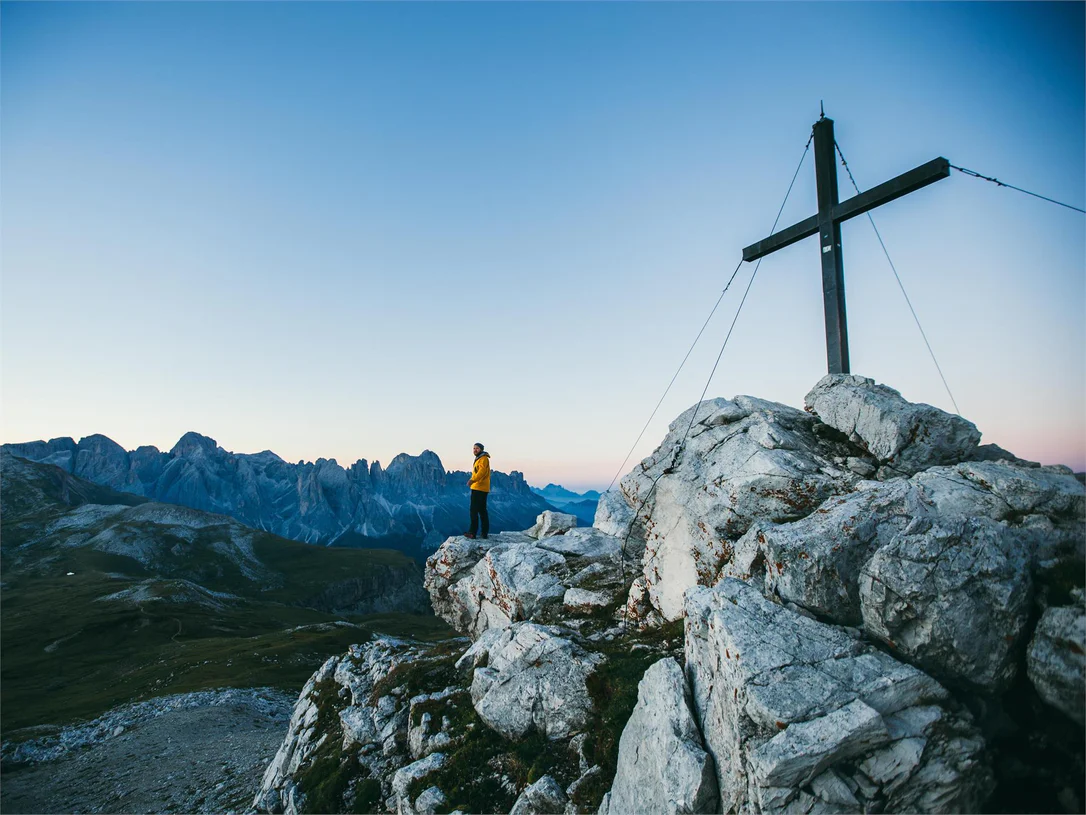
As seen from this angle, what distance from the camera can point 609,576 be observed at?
2205 centimetres

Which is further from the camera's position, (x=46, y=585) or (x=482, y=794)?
(x=46, y=585)

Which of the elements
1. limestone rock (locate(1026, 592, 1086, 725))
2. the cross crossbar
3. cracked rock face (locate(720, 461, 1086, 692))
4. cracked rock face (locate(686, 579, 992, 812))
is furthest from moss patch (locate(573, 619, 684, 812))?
the cross crossbar

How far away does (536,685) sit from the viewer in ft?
51.4

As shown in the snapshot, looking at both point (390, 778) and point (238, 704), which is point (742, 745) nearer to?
point (390, 778)

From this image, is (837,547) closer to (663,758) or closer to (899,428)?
(899,428)

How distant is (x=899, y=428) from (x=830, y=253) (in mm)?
6805

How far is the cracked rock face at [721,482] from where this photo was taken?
50.5 ft

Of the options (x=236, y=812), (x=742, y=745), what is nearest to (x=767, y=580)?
(x=742, y=745)

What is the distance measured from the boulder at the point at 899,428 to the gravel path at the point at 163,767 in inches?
1338

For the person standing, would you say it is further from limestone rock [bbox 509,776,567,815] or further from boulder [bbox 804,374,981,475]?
boulder [bbox 804,374,981,475]

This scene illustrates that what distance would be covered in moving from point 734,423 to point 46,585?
194m

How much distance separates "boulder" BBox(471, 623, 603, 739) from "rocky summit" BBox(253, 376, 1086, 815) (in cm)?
7

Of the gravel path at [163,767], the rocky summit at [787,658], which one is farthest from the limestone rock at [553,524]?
the gravel path at [163,767]

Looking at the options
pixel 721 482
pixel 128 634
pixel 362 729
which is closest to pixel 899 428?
pixel 721 482
